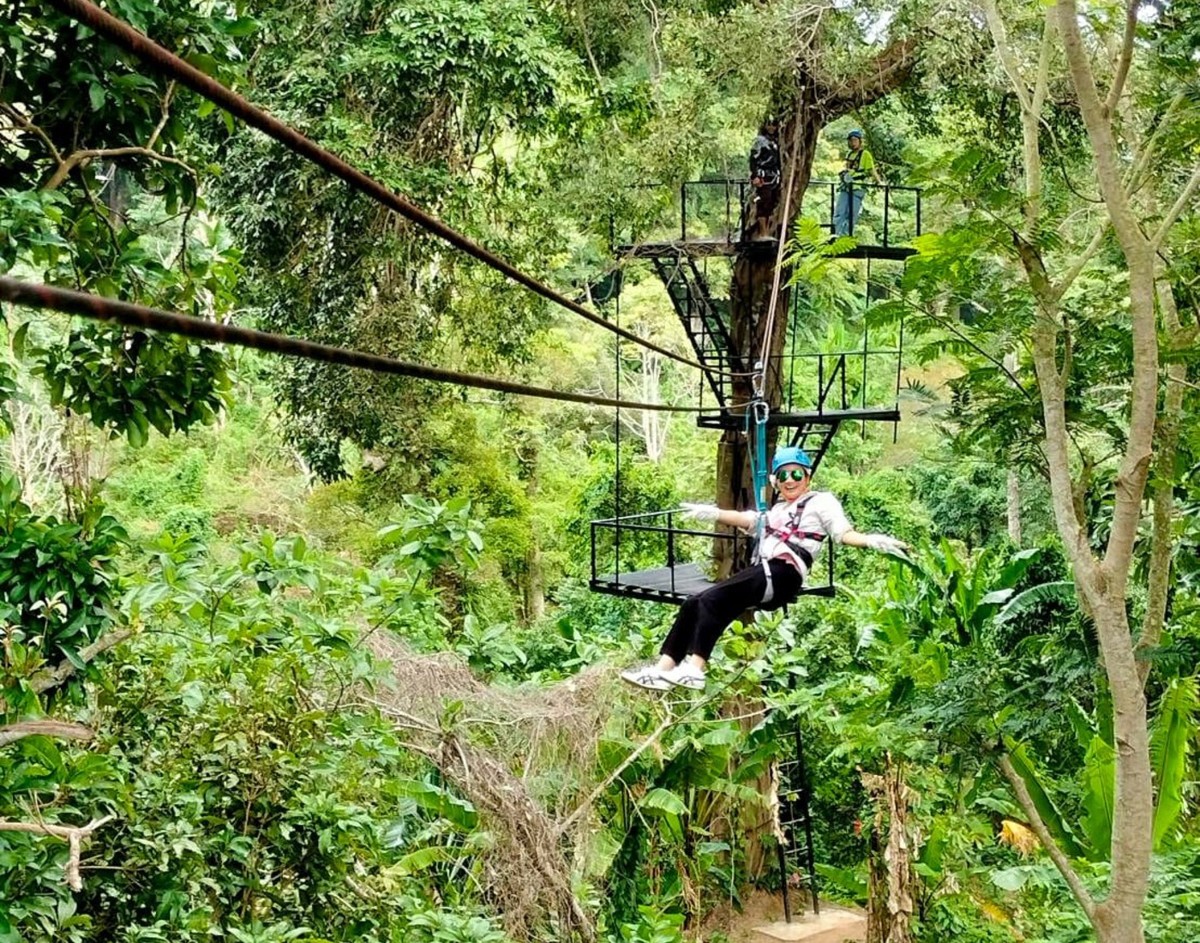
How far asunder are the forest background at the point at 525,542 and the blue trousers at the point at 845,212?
0.65 metres

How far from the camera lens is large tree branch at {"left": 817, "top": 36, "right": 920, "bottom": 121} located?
23.7ft

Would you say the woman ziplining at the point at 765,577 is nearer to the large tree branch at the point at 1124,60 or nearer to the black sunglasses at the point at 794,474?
the black sunglasses at the point at 794,474

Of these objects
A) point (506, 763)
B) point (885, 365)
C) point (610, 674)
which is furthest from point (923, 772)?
point (885, 365)

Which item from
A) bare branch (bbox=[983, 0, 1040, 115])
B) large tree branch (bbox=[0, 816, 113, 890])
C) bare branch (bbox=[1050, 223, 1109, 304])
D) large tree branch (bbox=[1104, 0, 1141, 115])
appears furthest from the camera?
bare branch (bbox=[983, 0, 1040, 115])

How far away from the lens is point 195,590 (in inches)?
132

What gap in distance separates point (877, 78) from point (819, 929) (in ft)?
17.8

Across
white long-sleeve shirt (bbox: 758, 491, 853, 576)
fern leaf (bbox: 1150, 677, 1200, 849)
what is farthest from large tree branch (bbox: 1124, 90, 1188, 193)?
fern leaf (bbox: 1150, 677, 1200, 849)

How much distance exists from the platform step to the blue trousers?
448 centimetres

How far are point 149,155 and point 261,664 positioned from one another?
1.55 meters

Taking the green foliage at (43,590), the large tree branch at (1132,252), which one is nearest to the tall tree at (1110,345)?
the large tree branch at (1132,252)

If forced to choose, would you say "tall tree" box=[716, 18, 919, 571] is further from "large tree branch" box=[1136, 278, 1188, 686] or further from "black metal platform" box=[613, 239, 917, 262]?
"large tree branch" box=[1136, 278, 1188, 686]

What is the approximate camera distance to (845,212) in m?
7.29

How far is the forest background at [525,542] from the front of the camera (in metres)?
2.57

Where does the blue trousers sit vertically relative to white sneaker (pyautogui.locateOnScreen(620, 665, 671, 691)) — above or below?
above
